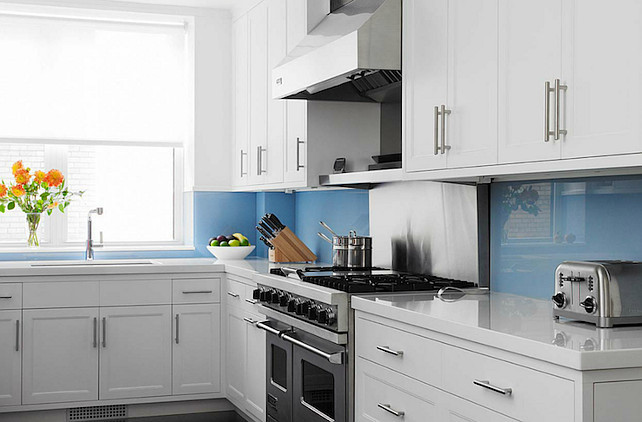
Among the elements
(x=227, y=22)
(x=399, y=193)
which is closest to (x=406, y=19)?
(x=399, y=193)

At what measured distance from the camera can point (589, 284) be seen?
2.07m

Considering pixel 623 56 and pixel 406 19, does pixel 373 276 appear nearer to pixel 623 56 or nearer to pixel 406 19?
pixel 406 19

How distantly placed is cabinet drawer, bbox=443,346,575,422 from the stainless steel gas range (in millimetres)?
680

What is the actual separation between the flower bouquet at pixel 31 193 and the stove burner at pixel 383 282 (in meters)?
2.18

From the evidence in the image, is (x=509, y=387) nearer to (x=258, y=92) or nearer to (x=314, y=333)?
(x=314, y=333)

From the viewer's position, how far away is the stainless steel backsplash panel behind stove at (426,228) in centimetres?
315

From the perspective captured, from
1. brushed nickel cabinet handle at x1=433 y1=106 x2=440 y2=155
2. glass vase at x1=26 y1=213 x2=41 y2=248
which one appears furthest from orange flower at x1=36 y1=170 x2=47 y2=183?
A: brushed nickel cabinet handle at x1=433 y1=106 x2=440 y2=155

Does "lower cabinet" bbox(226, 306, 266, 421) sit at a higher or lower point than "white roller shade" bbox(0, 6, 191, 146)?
lower

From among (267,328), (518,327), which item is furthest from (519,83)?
(267,328)

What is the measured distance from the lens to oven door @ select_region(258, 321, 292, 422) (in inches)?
136

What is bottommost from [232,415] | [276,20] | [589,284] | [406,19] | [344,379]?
[232,415]

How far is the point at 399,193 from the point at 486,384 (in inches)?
68.3

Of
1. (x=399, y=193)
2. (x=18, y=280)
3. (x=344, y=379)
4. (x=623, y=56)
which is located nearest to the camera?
(x=623, y=56)

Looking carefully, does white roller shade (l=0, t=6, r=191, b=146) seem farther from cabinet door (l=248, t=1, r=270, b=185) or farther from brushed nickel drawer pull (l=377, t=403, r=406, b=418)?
brushed nickel drawer pull (l=377, t=403, r=406, b=418)
